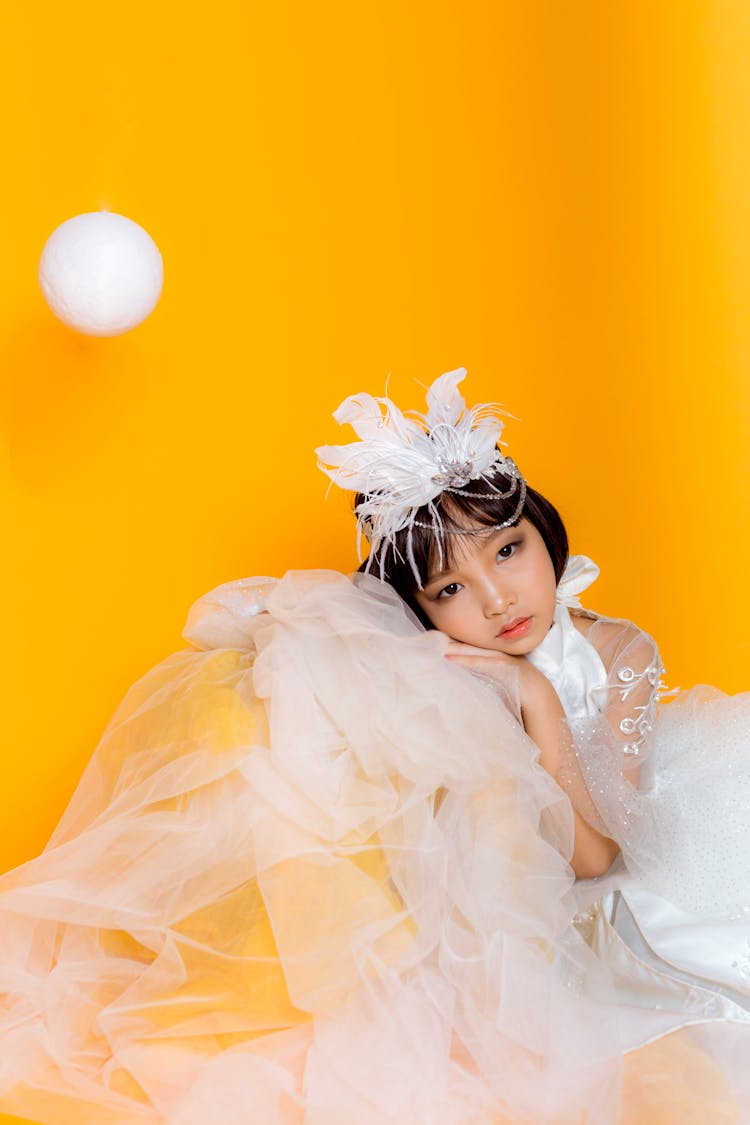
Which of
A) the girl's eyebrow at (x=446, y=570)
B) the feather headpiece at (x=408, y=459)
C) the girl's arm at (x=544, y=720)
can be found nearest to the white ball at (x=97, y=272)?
the feather headpiece at (x=408, y=459)

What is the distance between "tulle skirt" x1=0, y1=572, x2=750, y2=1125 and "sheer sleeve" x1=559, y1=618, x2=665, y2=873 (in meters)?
0.15

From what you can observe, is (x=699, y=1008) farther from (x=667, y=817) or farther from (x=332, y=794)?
(x=332, y=794)

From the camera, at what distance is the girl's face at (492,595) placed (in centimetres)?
213

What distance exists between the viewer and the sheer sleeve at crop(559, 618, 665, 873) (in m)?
1.93

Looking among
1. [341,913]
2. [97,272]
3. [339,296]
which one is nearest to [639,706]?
[341,913]

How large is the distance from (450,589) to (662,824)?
0.50m

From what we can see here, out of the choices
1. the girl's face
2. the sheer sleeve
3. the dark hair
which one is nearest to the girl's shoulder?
the sheer sleeve

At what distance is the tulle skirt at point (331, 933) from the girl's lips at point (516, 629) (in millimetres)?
285

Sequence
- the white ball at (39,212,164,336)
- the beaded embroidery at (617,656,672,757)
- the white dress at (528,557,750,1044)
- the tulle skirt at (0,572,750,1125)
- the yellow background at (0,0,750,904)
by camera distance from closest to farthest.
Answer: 1. the tulle skirt at (0,572,750,1125)
2. the white dress at (528,557,750,1044)
3. the beaded embroidery at (617,656,672,757)
4. the white ball at (39,212,164,336)
5. the yellow background at (0,0,750,904)

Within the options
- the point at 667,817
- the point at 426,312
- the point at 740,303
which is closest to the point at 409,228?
the point at 426,312

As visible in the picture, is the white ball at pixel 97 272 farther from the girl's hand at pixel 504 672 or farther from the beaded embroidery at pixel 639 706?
the beaded embroidery at pixel 639 706

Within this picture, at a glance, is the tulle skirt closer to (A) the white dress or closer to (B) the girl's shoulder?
(A) the white dress

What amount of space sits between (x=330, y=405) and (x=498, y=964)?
1709mm

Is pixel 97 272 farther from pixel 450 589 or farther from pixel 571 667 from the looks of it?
pixel 571 667
